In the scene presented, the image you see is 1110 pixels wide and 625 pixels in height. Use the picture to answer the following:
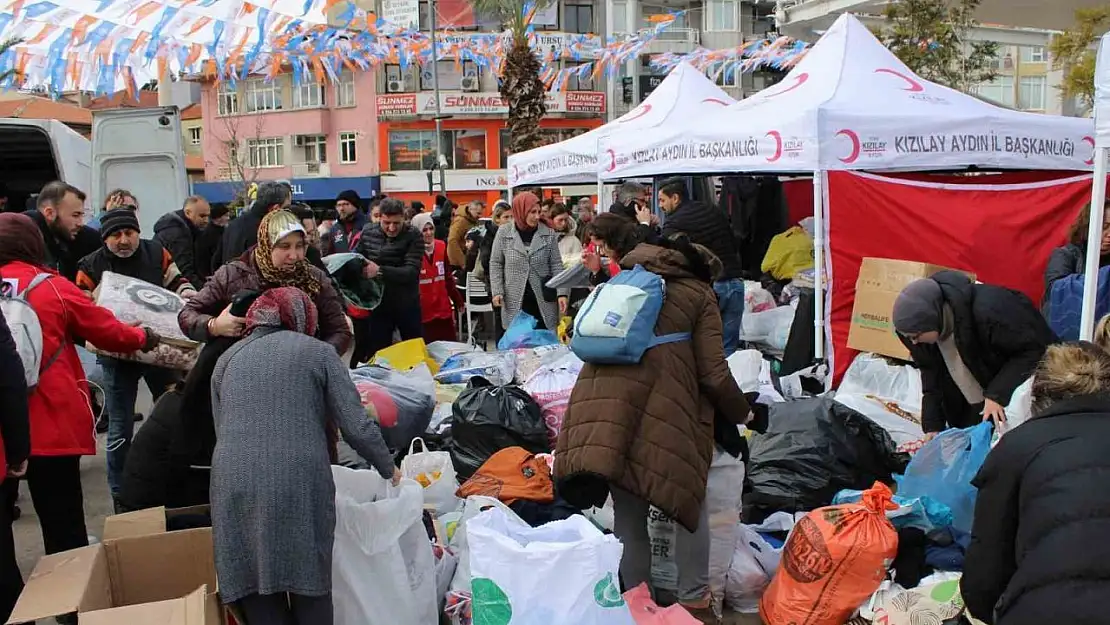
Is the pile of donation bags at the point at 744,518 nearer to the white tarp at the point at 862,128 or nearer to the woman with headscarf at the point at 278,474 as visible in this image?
the woman with headscarf at the point at 278,474

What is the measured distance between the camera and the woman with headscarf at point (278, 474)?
2.91 m

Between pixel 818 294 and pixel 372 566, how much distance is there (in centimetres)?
437

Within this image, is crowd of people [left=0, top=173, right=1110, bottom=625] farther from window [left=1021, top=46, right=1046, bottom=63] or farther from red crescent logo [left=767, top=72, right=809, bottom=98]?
window [left=1021, top=46, right=1046, bottom=63]

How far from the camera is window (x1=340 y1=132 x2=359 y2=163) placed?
139ft

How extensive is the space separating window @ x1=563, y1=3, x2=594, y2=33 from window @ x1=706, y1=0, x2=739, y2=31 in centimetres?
545

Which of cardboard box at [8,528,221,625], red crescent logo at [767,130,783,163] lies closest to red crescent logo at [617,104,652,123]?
red crescent logo at [767,130,783,163]

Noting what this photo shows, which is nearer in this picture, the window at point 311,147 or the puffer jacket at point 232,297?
the puffer jacket at point 232,297

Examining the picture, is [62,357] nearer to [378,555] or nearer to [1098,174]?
[378,555]

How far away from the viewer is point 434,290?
8.57 meters

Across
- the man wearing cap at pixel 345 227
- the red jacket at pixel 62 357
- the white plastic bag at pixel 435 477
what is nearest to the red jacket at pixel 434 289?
the man wearing cap at pixel 345 227

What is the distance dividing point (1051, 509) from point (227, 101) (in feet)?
154

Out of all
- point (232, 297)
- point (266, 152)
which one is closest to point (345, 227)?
point (232, 297)

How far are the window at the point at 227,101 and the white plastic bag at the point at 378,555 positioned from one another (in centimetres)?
4431

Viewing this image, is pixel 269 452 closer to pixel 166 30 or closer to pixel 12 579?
pixel 12 579
